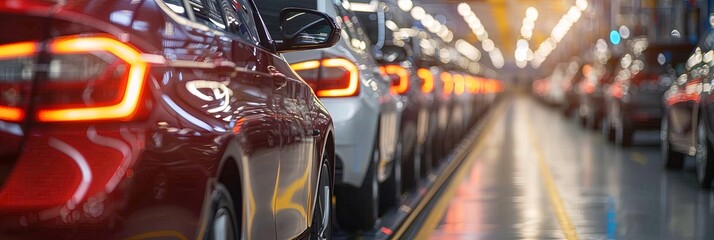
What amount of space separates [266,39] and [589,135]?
25.4m

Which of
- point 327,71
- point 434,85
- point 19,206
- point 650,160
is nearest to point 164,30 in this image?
point 19,206

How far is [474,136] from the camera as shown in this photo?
29453 mm

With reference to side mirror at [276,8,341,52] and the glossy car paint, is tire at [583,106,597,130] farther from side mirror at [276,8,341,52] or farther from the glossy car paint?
side mirror at [276,8,341,52]

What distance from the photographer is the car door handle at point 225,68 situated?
16.5ft

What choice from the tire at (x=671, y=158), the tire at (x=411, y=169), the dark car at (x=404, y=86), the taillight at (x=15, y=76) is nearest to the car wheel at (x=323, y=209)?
the taillight at (x=15, y=76)

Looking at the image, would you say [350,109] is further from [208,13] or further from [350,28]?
[208,13]

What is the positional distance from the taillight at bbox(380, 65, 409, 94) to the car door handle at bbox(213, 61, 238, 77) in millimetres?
8139

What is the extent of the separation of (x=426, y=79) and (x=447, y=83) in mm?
4249

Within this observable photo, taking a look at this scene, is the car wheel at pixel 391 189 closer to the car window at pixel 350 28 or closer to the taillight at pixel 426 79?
the car window at pixel 350 28

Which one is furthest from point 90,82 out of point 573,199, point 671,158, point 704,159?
point 671,158

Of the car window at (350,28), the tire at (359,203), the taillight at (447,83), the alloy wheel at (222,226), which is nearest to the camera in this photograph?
the alloy wheel at (222,226)

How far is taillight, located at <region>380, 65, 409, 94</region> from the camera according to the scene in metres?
→ 13.6

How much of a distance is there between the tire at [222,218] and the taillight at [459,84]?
18.4 meters

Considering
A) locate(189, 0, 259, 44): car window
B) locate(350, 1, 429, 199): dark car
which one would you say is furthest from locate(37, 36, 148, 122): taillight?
locate(350, 1, 429, 199): dark car
